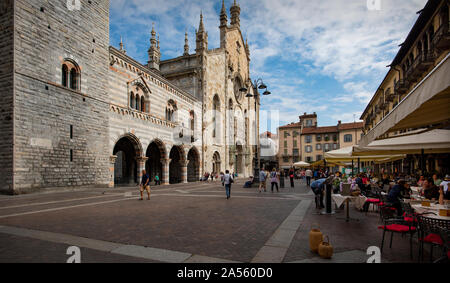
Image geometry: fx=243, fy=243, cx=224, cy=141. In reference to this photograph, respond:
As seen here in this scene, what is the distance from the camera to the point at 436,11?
14828 millimetres

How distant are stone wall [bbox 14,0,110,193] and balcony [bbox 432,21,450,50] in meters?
20.9

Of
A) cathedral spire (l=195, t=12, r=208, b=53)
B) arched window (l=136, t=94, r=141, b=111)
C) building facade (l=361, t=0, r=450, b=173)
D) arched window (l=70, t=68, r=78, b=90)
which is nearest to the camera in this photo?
building facade (l=361, t=0, r=450, b=173)

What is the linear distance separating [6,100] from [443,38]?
22983 mm

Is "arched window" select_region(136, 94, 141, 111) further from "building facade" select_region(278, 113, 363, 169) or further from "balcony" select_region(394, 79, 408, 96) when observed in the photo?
"building facade" select_region(278, 113, 363, 169)

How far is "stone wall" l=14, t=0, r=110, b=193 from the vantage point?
42.2ft

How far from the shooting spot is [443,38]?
12789 mm

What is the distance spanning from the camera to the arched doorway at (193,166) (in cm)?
3039

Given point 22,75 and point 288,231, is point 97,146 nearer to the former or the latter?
point 22,75

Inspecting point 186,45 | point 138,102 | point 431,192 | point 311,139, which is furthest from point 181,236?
point 311,139

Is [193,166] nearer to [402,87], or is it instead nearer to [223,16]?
[402,87]

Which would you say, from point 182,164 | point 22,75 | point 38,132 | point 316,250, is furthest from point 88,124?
point 316,250

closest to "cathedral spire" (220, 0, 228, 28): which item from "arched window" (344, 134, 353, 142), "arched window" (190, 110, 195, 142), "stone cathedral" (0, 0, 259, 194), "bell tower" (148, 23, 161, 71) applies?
"bell tower" (148, 23, 161, 71)

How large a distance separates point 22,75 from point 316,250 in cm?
1585

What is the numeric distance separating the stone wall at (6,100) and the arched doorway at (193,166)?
19028 mm
